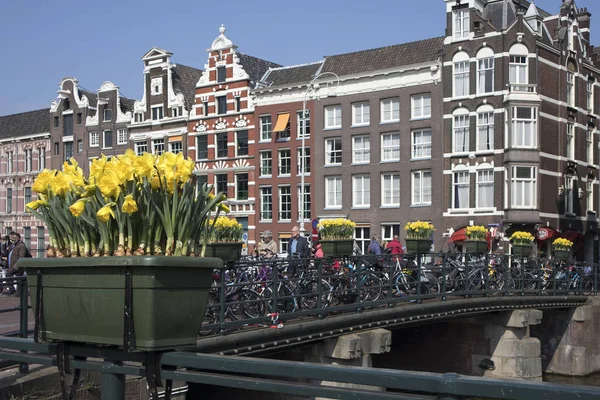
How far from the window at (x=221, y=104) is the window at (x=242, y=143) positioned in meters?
1.71

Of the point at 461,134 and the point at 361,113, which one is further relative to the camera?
the point at 361,113

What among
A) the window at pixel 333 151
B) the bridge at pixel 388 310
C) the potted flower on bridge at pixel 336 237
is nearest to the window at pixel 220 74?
the window at pixel 333 151

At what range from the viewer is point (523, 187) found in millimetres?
36781

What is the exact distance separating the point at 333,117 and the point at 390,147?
3.84 m

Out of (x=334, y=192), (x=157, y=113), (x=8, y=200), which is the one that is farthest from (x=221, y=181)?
(x=8, y=200)

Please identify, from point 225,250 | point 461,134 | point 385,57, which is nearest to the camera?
point 225,250

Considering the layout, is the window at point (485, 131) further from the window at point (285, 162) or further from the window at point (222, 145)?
the window at point (222, 145)

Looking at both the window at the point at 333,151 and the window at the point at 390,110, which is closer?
the window at the point at 390,110

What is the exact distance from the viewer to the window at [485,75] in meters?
37.2

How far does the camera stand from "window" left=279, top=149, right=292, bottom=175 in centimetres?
4334

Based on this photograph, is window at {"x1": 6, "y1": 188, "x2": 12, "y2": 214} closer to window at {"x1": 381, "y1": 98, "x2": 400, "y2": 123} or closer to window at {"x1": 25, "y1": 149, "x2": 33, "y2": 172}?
window at {"x1": 25, "y1": 149, "x2": 33, "y2": 172}

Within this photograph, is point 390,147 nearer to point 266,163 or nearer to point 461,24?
point 461,24

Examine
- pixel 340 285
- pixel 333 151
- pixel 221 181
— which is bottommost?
pixel 340 285

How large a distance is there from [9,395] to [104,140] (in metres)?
47.3
